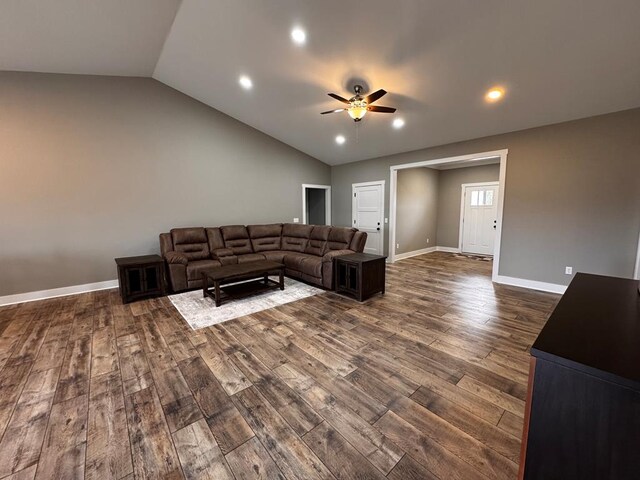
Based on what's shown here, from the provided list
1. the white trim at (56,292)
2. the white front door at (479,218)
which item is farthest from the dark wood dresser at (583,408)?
the white front door at (479,218)

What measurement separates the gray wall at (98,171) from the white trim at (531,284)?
5.54 meters

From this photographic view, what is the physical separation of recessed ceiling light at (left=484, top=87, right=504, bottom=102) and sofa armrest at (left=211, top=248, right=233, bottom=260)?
485 centimetres

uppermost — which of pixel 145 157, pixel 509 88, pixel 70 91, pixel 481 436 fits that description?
pixel 70 91

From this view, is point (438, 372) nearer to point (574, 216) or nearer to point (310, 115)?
point (574, 216)

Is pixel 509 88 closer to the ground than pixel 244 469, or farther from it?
farther from it

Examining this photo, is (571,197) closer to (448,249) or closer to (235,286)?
(448,249)

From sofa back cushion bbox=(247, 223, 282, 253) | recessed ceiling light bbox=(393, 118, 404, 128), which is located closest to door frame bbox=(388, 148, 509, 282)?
recessed ceiling light bbox=(393, 118, 404, 128)

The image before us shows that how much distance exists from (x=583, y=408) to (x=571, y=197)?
15.2 ft

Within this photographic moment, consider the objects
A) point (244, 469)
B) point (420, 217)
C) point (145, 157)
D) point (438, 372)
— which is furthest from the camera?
point (420, 217)

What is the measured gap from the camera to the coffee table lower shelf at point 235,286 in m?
3.73

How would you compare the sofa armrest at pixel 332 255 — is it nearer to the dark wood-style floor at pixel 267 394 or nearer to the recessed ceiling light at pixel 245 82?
the dark wood-style floor at pixel 267 394

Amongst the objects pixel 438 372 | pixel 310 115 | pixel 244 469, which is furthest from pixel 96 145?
pixel 438 372

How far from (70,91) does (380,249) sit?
21.5ft

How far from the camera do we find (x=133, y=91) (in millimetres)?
4570
